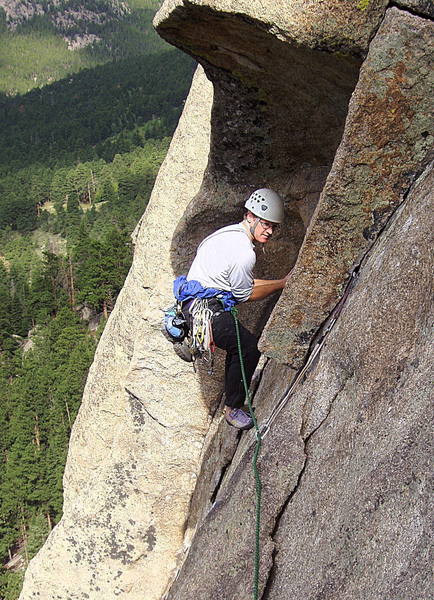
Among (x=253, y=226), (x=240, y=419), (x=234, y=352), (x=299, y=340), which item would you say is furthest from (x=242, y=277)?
(x=240, y=419)

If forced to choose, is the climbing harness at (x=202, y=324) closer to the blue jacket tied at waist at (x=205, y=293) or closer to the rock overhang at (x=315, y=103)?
the blue jacket tied at waist at (x=205, y=293)

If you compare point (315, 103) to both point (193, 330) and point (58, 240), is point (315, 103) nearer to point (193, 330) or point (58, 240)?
point (193, 330)

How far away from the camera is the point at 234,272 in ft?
20.0

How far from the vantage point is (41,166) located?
125500mm

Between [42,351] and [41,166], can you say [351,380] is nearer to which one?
[42,351]

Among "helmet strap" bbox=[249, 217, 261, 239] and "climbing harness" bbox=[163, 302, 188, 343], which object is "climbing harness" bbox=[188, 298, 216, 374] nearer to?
Result: "climbing harness" bbox=[163, 302, 188, 343]

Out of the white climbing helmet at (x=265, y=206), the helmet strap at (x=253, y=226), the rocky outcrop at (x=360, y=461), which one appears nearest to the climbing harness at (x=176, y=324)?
the helmet strap at (x=253, y=226)

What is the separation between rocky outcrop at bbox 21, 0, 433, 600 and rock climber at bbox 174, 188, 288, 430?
592 mm

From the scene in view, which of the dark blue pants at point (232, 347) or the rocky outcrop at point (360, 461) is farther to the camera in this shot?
the dark blue pants at point (232, 347)

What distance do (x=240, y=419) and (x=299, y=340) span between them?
1.42m

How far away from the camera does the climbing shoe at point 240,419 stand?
642cm

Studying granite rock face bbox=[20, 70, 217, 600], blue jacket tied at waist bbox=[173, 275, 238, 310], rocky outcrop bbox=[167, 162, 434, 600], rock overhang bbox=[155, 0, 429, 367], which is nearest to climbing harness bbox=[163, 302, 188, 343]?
blue jacket tied at waist bbox=[173, 275, 238, 310]

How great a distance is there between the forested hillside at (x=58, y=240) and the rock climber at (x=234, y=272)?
73.9 feet

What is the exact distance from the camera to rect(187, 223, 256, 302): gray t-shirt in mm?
6078
